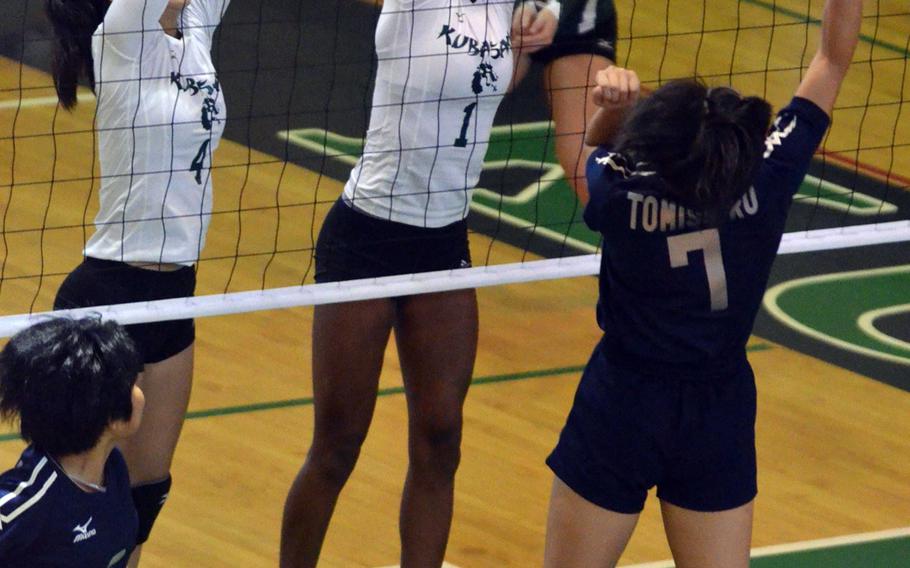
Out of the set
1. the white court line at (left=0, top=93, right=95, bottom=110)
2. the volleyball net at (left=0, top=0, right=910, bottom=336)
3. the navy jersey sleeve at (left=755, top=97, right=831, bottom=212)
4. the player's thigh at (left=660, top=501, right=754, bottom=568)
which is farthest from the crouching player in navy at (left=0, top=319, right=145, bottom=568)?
the white court line at (left=0, top=93, right=95, bottom=110)

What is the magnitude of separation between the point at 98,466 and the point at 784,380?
3.66m

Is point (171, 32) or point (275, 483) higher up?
point (171, 32)

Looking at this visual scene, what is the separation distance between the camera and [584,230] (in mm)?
7836

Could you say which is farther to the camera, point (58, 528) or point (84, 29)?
point (84, 29)

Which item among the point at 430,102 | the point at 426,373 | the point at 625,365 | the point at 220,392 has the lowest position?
the point at 220,392

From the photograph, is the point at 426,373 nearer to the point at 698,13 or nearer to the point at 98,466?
the point at 98,466

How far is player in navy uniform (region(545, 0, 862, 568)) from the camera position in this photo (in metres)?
3.66

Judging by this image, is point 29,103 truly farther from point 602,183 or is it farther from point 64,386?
point 64,386

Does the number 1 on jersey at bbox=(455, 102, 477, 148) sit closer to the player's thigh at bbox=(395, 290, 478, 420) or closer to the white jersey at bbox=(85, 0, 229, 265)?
the player's thigh at bbox=(395, 290, 478, 420)

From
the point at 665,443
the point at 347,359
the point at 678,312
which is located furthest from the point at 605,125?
the point at 347,359

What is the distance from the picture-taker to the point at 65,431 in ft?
10.8

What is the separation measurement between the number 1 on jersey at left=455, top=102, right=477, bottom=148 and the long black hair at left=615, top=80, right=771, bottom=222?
0.75m

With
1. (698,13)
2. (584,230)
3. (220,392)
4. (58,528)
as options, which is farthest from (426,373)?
(698,13)

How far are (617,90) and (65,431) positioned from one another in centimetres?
136
